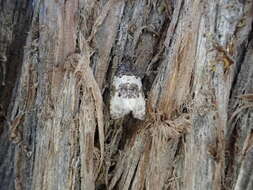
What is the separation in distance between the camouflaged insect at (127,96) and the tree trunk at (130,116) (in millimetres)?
33

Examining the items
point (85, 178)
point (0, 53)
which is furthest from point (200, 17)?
point (0, 53)

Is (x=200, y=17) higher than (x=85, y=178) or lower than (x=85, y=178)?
higher

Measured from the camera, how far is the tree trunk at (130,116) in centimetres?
119

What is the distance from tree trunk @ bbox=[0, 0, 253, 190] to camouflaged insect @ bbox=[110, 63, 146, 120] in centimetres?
3

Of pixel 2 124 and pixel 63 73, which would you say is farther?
pixel 2 124

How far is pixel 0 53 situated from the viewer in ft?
4.63

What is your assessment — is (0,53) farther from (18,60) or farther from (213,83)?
(213,83)

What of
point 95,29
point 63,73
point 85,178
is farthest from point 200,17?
point 85,178

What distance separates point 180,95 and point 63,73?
1.08ft

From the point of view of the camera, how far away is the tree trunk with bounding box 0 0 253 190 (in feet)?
3.92

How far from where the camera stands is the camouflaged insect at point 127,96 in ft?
3.89

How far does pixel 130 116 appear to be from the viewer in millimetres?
1219

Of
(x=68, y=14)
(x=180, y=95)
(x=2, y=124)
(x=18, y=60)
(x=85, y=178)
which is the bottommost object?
(x=85, y=178)

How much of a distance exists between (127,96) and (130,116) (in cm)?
6
